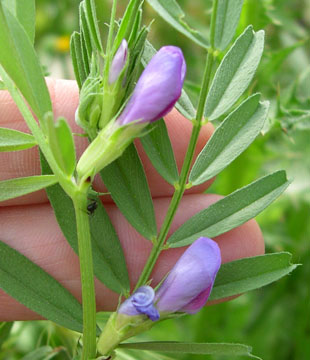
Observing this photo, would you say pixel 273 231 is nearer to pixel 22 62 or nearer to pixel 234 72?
pixel 234 72

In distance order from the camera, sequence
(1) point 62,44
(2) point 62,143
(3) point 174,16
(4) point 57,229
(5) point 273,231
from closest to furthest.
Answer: (2) point 62,143, (3) point 174,16, (4) point 57,229, (5) point 273,231, (1) point 62,44

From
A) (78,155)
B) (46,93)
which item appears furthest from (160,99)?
(78,155)

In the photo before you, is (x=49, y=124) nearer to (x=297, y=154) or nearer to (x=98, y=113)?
(x=98, y=113)

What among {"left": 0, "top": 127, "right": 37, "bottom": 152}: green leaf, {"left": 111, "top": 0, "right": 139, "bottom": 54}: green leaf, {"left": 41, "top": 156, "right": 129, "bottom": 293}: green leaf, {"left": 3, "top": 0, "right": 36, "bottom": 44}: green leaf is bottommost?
{"left": 41, "top": 156, "right": 129, "bottom": 293}: green leaf

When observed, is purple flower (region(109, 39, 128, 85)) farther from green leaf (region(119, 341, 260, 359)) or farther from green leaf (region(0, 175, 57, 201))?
green leaf (region(119, 341, 260, 359))

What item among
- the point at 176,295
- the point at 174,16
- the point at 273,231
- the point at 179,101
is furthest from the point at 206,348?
the point at 273,231

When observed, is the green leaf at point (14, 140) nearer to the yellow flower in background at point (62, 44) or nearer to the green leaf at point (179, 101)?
the green leaf at point (179, 101)

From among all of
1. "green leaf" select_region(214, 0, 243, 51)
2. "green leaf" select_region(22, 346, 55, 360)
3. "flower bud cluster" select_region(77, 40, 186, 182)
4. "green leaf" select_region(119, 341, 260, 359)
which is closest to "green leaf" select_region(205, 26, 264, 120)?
"green leaf" select_region(214, 0, 243, 51)
